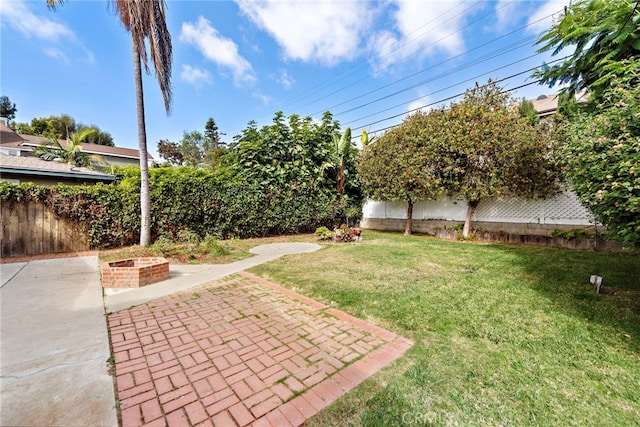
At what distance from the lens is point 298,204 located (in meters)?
11.5

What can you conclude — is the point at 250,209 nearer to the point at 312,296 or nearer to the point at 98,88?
the point at 312,296

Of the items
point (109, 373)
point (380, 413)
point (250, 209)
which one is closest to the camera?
point (380, 413)

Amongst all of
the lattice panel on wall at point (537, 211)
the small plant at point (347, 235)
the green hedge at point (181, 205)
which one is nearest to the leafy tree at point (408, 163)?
the lattice panel on wall at point (537, 211)

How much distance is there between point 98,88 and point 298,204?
37.1 feet

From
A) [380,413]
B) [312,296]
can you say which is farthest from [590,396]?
[312,296]

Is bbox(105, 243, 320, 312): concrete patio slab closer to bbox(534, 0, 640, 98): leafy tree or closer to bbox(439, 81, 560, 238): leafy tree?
bbox(439, 81, 560, 238): leafy tree

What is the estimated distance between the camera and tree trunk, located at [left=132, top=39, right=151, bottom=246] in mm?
7167

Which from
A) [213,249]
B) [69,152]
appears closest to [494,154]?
[213,249]

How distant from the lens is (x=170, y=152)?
125 ft

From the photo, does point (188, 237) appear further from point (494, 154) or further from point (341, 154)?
point (494, 154)

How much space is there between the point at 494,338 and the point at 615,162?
7.10ft

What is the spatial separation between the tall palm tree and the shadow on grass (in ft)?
30.5

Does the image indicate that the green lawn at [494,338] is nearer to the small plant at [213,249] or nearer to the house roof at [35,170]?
the small plant at [213,249]

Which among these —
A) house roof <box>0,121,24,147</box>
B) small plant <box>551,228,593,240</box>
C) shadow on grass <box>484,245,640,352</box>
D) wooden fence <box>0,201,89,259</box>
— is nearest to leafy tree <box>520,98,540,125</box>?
small plant <box>551,228,593,240</box>
